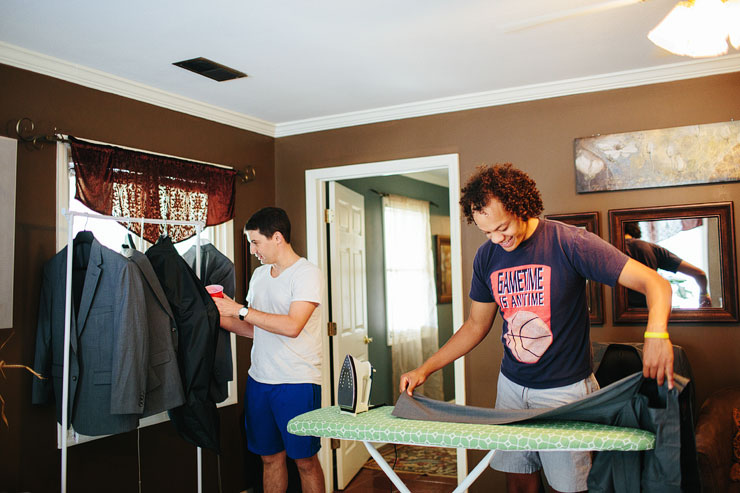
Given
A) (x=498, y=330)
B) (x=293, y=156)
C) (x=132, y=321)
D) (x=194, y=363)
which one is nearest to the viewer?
(x=132, y=321)

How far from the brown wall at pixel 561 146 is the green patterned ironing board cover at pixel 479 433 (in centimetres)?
175

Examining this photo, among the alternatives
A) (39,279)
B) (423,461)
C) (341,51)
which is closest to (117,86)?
(39,279)

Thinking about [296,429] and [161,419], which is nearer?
[296,429]

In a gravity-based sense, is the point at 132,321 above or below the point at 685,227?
below

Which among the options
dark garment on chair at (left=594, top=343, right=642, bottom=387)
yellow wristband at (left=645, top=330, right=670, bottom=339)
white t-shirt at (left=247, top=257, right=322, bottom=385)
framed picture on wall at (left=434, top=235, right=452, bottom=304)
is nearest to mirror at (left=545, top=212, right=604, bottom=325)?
dark garment on chair at (left=594, top=343, right=642, bottom=387)

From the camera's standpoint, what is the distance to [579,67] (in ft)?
10.6

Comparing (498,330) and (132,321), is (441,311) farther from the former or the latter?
(132,321)

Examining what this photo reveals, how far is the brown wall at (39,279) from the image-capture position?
2.69 m

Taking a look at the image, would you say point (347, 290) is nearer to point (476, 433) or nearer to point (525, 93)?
point (525, 93)

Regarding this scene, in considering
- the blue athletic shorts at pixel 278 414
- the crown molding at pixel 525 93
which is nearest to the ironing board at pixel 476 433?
the blue athletic shorts at pixel 278 414

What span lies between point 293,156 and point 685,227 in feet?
8.18

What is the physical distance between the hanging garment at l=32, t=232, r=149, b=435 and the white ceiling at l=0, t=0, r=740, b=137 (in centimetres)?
90

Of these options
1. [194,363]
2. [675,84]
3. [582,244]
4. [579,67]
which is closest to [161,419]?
[194,363]

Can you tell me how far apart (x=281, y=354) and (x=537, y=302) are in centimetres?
117
